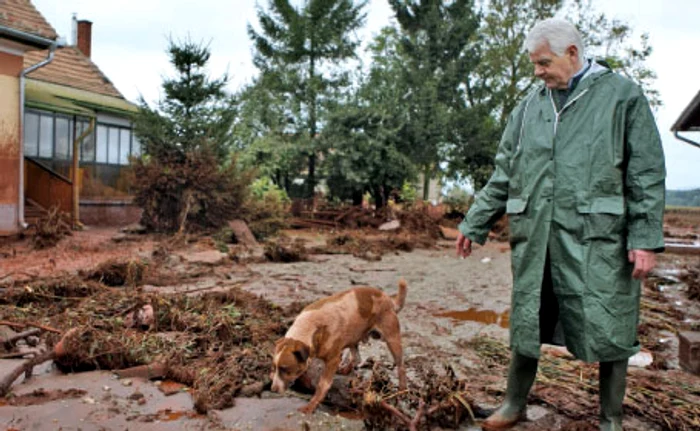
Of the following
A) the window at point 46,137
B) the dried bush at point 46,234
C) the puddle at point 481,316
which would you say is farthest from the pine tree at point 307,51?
the puddle at point 481,316

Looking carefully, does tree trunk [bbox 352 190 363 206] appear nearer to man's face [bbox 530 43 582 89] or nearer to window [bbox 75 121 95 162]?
window [bbox 75 121 95 162]

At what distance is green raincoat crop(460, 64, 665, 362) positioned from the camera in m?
3.24

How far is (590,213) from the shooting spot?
3.27 meters

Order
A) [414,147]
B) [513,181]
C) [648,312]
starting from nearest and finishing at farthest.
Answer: [513,181] → [648,312] → [414,147]

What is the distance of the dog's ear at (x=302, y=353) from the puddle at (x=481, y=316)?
3.70 m

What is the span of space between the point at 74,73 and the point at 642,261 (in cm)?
2322

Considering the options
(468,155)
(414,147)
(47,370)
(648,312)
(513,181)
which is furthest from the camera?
(468,155)

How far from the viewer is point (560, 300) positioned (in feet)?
11.2

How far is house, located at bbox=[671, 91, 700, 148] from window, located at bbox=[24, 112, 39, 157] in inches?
724

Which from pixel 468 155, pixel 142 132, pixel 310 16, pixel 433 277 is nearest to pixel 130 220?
pixel 142 132

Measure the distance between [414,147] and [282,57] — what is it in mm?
7197

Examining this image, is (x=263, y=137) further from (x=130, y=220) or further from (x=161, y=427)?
(x=161, y=427)

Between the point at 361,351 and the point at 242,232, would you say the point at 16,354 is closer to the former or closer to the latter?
the point at 361,351

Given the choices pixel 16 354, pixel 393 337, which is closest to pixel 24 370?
pixel 16 354
